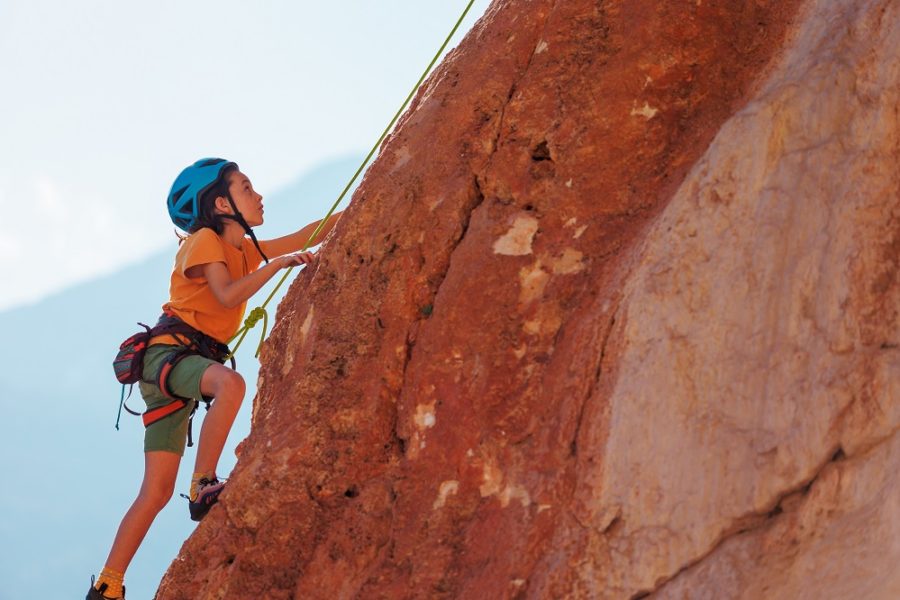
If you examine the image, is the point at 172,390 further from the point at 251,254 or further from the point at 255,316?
the point at 251,254

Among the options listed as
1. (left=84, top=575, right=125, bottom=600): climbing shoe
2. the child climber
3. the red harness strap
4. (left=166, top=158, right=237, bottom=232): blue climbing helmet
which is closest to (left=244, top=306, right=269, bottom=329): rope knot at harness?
the child climber

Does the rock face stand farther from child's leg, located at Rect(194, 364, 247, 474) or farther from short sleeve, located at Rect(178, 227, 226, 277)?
short sleeve, located at Rect(178, 227, 226, 277)

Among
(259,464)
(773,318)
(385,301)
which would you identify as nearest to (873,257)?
(773,318)

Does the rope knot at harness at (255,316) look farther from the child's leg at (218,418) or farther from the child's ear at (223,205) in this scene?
the child's ear at (223,205)

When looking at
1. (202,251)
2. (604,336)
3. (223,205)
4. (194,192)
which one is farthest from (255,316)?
(604,336)

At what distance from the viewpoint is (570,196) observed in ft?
14.3

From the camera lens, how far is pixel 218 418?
15.8 ft

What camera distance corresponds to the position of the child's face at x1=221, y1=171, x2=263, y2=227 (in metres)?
5.47

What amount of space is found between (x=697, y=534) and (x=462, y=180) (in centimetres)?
176

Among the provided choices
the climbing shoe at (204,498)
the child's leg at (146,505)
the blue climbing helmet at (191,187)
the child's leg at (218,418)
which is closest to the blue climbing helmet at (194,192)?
the blue climbing helmet at (191,187)

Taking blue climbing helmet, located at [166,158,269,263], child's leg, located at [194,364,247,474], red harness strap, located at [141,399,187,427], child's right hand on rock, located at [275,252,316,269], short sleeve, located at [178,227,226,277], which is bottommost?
child's leg, located at [194,364,247,474]

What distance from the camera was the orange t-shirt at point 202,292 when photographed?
204 inches

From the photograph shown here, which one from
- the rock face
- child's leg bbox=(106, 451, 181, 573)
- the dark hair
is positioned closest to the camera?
the rock face

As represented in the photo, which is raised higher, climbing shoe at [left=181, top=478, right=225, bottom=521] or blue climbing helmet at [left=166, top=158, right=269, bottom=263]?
blue climbing helmet at [left=166, top=158, right=269, bottom=263]
